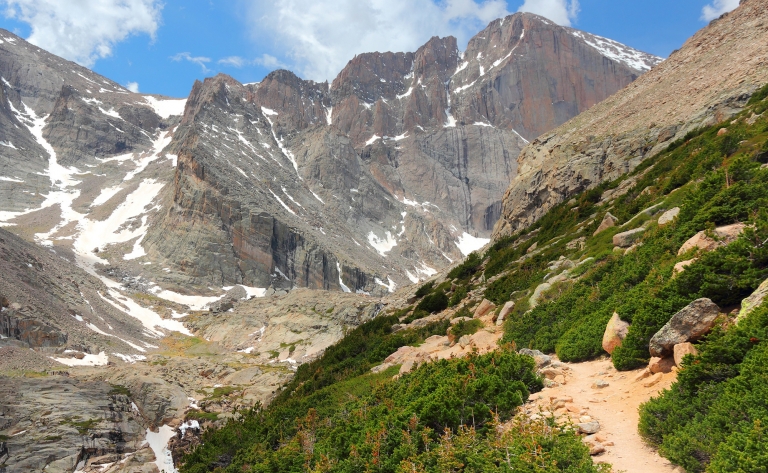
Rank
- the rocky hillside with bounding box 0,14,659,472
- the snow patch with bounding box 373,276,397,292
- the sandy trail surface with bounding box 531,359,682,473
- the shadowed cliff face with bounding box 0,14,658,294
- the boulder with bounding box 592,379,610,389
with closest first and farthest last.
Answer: the sandy trail surface with bounding box 531,359,682,473 → the boulder with bounding box 592,379,610,389 → the rocky hillside with bounding box 0,14,659,472 → the shadowed cliff face with bounding box 0,14,658,294 → the snow patch with bounding box 373,276,397,292

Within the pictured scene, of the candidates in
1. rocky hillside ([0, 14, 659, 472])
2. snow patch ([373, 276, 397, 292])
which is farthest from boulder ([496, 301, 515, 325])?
snow patch ([373, 276, 397, 292])

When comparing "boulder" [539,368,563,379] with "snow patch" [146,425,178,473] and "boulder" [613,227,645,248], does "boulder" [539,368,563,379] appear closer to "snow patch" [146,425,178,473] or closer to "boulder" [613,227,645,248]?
"boulder" [613,227,645,248]

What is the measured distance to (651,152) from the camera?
30.4 metres

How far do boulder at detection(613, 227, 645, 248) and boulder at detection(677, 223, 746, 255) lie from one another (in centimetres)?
474

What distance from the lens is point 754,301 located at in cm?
705

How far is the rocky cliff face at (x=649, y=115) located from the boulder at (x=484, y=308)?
57.3 ft

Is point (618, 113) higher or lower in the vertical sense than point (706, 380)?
higher

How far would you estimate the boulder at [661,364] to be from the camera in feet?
25.9

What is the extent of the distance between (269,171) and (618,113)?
124m

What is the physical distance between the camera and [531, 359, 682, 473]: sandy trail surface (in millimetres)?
6125

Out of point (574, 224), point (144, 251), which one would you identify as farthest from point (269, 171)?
point (574, 224)

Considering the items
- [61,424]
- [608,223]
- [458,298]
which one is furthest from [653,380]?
[61,424]

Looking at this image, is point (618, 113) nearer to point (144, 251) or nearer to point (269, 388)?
point (269, 388)

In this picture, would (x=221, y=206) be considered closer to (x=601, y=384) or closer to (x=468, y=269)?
(x=468, y=269)
